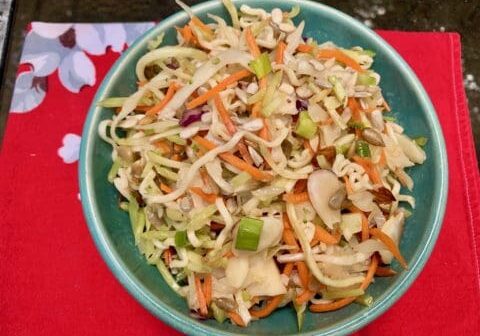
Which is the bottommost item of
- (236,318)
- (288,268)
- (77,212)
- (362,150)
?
(77,212)

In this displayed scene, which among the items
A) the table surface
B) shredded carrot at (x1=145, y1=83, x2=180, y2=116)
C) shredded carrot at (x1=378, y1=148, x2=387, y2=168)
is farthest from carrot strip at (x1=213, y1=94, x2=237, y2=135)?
the table surface

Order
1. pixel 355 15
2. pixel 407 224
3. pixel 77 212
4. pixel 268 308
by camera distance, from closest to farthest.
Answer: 1. pixel 268 308
2. pixel 407 224
3. pixel 77 212
4. pixel 355 15

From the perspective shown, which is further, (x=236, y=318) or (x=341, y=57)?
(x=341, y=57)

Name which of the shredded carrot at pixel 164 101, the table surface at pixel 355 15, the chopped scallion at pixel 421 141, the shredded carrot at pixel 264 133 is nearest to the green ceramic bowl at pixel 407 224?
the chopped scallion at pixel 421 141

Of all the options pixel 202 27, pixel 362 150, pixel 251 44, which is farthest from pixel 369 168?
pixel 202 27

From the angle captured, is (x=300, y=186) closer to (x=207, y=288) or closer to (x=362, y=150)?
(x=362, y=150)

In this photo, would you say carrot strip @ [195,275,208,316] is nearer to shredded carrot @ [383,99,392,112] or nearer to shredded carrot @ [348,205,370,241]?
shredded carrot @ [348,205,370,241]

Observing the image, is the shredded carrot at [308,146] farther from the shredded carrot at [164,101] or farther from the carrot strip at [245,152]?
the shredded carrot at [164,101]
